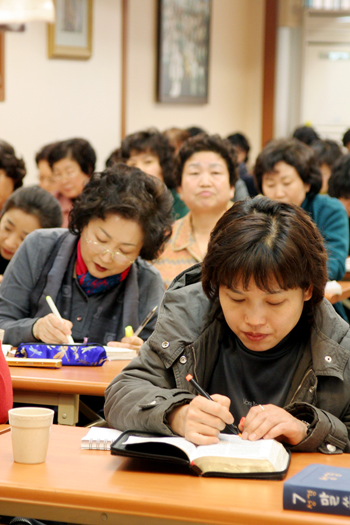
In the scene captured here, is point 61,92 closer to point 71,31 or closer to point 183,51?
point 71,31

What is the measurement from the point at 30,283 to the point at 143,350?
1060mm

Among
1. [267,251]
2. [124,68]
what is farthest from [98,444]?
[124,68]

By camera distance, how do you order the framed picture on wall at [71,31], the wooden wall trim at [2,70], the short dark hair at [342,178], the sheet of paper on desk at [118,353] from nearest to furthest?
the sheet of paper on desk at [118,353] < the short dark hair at [342,178] < the wooden wall trim at [2,70] < the framed picture on wall at [71,31]

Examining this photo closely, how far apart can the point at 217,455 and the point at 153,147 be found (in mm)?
3572

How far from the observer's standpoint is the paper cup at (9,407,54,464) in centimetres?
137

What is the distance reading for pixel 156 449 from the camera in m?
1.39

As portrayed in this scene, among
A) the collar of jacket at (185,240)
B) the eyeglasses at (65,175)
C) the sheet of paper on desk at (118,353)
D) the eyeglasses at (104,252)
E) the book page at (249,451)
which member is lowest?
the sheet of paper on desk at (118,353)

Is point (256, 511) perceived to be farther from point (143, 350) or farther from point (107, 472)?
point (143, 350)

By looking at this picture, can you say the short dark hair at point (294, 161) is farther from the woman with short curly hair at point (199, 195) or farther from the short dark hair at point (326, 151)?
the short dark hair at point (326, 151)

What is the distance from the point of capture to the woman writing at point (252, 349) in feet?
4.96

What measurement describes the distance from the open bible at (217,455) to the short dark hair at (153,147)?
3.45m

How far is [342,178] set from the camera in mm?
4934

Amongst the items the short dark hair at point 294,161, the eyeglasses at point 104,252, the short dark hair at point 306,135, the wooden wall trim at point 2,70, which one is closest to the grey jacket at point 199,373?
the eyeglasses at point 104,252

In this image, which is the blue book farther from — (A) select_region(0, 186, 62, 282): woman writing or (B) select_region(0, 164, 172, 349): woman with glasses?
(A) select_region(0, 186, 62, 282): woman writing
